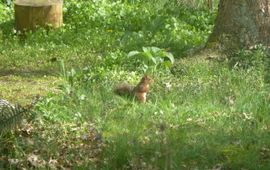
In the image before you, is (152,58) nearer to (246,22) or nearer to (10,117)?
(246,22)

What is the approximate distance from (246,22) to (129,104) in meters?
2.67

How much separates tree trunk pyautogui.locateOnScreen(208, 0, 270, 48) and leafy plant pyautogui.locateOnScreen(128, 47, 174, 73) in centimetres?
100

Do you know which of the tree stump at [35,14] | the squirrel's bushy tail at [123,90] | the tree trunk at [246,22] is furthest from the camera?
the tree stump at [35,14]

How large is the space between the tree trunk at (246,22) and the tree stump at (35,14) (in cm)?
330

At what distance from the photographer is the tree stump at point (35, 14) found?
12188mm

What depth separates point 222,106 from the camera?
26.6 feet

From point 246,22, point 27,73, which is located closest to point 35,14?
point 27,73

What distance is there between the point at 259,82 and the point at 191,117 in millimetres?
1345

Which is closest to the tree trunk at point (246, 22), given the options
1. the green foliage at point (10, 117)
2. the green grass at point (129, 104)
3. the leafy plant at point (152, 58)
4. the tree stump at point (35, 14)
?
the green grass at point (129, 104)

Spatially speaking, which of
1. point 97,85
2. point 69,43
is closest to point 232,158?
point 97,85

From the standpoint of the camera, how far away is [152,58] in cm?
956

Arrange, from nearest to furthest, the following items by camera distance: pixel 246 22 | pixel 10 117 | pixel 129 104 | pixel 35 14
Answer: pixel 10 117 → pixel 129 104 → pixel 246 22 → pixel 35 14

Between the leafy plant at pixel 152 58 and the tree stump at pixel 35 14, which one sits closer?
the leafy plant at pixel 152 58

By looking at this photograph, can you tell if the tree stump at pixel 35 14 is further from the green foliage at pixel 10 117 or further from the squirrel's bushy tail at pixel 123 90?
the green foliage at pixel 10 117
